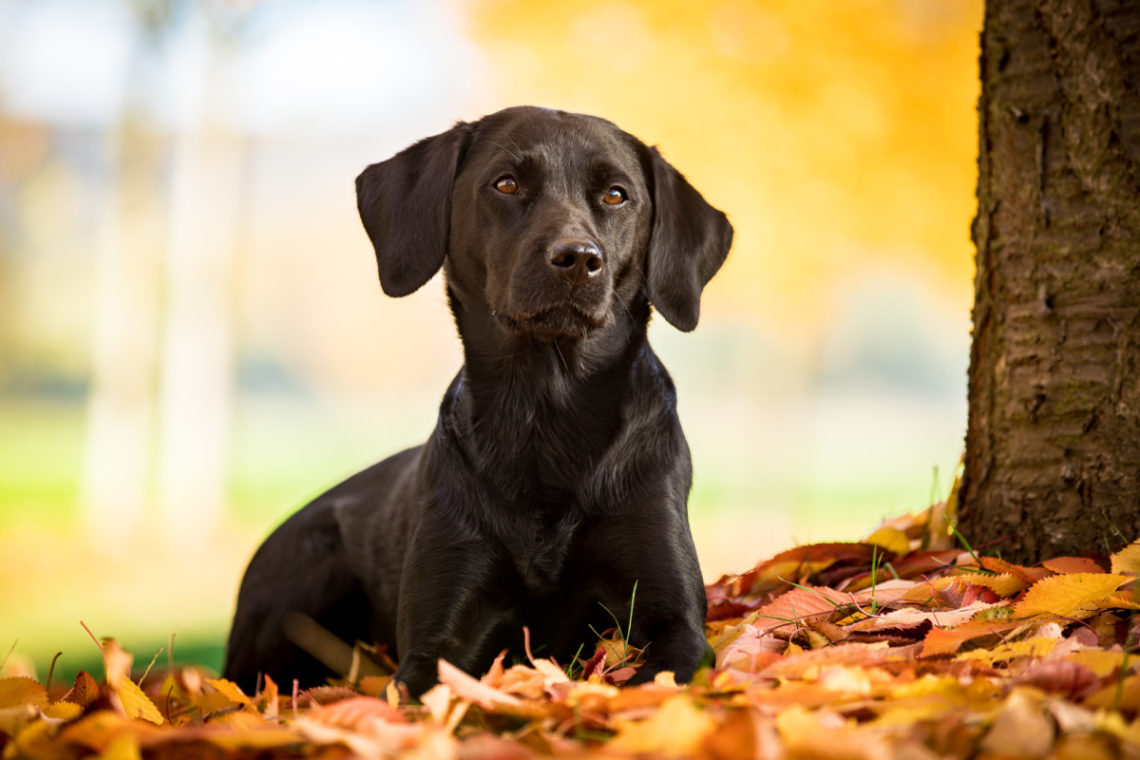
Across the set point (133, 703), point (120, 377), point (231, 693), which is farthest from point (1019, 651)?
point (120, 377)

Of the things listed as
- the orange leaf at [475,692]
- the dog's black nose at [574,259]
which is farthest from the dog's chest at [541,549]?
the orange leaf at [475,692]

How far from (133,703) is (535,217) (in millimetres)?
1592

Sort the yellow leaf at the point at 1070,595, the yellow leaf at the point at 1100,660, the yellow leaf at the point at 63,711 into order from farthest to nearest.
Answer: the yellow leaf at the point at 1070,595
the yellow leaf at the point at 63,711
the yellow leaf at the point at 1100,660

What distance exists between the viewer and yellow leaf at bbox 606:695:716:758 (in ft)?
4.93

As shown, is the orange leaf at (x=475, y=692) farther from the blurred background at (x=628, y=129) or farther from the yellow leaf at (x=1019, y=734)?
the blurred background at (x=628, y=129)

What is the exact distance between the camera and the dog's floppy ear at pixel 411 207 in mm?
3049

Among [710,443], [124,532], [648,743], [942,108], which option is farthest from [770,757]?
[710,443]

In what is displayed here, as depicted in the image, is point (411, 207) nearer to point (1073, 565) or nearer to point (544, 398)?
point (544, 398)

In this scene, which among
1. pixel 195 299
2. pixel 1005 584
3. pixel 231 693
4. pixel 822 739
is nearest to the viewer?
pixel 822 739

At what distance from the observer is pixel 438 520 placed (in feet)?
9.31

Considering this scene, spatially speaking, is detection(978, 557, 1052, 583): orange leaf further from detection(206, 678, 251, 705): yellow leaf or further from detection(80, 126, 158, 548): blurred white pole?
detection(80, 126, 158, 548): blurred white pole

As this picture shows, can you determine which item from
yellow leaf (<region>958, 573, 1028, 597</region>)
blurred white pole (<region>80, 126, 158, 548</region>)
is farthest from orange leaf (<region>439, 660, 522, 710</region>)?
blurred white pole (<region>80, 126, 158, 548</region>)

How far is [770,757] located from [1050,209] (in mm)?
2171

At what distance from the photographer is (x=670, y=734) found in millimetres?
1501
